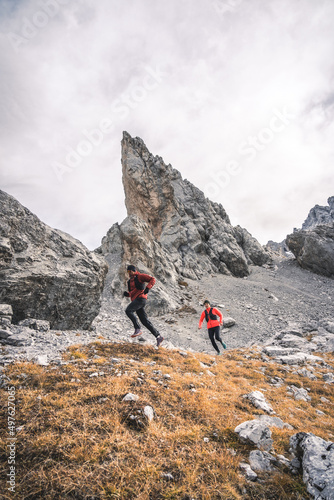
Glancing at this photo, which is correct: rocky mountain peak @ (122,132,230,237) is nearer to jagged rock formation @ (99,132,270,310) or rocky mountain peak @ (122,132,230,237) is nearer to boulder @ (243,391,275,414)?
jagged rock formation @ (99,132,270,310)

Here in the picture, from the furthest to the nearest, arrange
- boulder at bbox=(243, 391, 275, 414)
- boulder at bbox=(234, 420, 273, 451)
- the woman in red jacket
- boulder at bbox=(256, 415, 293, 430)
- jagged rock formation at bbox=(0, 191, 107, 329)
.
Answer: the woman in red jacket
jagged rock formation at bbox=(0, 191, 107, 329)
boulder at bbox=(243, 391, 275, 414)
boulder at bbox=(256, 415, 293, 430)
boulder at bbox=(234, 420, 273, 451)

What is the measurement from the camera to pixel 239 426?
15.6 feet

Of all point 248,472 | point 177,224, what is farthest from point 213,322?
point 177,224

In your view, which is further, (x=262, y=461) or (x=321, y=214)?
(x=321, y=214)

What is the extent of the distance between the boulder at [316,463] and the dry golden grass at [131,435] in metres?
0.19

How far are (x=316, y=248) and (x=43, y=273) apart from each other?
70.7 metres

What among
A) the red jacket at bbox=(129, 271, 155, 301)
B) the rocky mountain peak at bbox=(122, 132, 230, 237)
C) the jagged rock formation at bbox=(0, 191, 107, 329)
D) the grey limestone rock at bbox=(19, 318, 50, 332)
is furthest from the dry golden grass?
the rocky mountain peak at bbox=(122, 132, 230, 237)

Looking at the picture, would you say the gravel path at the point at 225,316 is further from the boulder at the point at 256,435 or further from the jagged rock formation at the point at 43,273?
the boulder at the point at 256,435

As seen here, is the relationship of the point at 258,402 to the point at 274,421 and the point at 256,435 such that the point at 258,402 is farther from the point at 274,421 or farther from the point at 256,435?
the point at 256,435

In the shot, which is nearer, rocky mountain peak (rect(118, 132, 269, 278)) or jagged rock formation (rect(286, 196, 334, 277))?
rocky mountain peak (rect(118, 132, 269, 278))

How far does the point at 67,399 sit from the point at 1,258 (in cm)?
888

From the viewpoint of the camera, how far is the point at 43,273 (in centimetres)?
1191

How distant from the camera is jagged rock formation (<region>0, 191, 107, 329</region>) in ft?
35.7

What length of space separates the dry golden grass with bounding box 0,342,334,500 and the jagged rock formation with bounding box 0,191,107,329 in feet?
17.5
